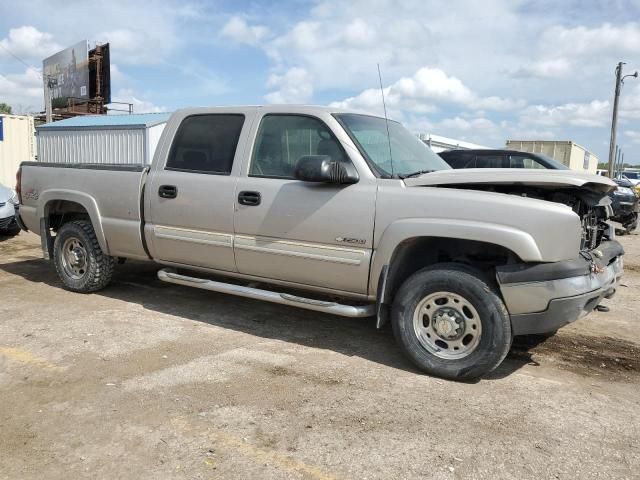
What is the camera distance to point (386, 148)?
467 centimetres

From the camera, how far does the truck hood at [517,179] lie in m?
3.70

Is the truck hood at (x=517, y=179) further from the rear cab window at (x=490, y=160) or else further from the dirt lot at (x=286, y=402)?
the rear cab window at (x=490, y=160)

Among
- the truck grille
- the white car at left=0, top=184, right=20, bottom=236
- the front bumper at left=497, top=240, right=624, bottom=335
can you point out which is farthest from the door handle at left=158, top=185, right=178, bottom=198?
the white car at left=0, top=184, right=20, bottom=236

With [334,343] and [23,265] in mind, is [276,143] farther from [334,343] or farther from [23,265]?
[23,265]

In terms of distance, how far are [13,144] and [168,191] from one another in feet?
57.6

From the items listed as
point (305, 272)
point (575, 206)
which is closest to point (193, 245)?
point (305, 272)

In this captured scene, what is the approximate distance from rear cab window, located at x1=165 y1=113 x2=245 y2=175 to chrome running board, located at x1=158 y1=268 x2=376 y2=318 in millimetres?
992

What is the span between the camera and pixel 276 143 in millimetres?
4793

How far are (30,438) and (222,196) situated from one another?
241 cm

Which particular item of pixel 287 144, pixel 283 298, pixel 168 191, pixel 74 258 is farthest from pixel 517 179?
pixel 74 258

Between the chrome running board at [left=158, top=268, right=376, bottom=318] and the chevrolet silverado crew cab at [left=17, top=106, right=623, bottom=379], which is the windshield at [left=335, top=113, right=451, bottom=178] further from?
the chrome running board at [left=158, top=268, right=376, bottom=318]

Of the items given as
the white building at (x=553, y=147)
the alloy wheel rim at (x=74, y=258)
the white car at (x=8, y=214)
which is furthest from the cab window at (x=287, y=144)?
the white building at (x=553, y=147)

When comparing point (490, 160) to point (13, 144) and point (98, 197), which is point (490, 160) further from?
point (13, 144)

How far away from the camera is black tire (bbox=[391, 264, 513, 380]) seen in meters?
3.79
